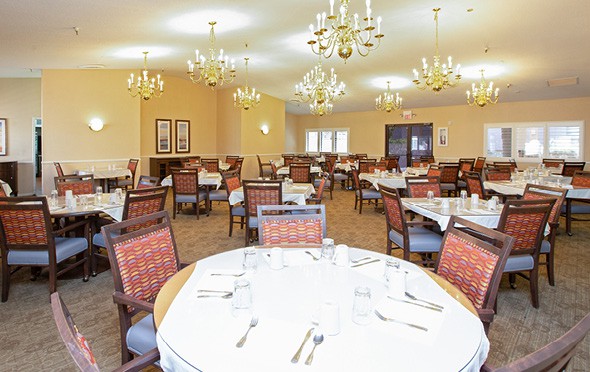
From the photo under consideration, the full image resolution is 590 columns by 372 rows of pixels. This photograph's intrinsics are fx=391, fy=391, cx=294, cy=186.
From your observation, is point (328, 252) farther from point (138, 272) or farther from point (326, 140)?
point (326, 140)

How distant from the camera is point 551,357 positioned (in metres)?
0.82

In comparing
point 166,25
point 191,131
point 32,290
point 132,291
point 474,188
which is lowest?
point 32,290

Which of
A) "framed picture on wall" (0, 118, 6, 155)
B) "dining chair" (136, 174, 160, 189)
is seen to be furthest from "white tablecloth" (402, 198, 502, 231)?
"framed picture on wall" (0, 118, 6, 155)

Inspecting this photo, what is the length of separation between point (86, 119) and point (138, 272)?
8713 mm

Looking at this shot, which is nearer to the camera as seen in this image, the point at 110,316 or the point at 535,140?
the point at 110,316

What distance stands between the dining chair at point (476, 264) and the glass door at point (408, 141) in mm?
12498

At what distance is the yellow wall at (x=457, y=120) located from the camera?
1100 cm

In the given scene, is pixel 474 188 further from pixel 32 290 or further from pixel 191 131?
pixel 191 131

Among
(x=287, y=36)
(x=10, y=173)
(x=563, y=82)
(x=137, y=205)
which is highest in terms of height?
(x=287, y=36)

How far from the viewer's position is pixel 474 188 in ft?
18.1

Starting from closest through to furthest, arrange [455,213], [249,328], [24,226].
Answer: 1. [249,328]
2. [24,226]
3. [455,213]

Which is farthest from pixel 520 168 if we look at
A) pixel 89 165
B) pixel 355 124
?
pixel 89 165

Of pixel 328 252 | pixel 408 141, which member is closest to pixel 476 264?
pixel 328 252

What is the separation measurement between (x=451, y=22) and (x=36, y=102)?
10685mm
